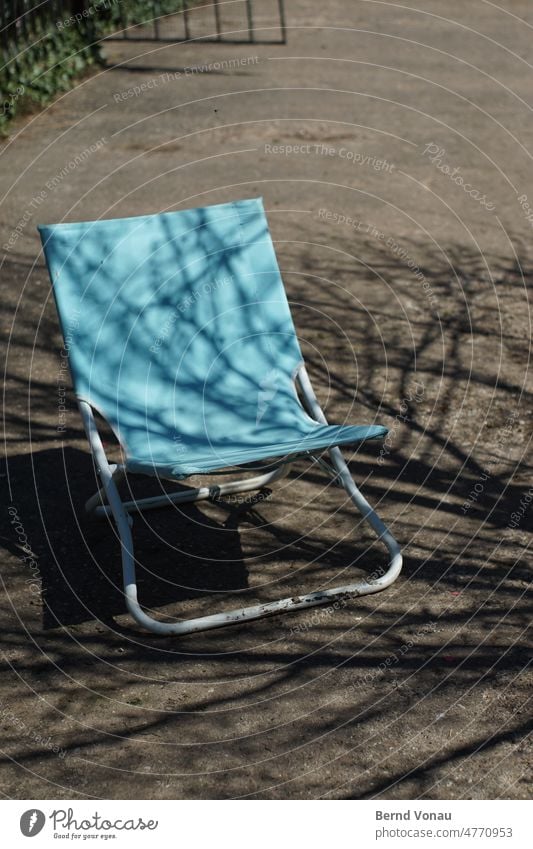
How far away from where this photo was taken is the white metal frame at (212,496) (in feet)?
13.4

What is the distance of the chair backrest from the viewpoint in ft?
15.2

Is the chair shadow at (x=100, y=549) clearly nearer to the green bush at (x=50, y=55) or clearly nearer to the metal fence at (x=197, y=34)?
the green bush at (x=50, y=55)

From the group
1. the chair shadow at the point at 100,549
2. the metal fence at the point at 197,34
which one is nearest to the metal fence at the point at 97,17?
the metal fence at the point at 197,34

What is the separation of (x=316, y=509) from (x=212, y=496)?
0.43 m

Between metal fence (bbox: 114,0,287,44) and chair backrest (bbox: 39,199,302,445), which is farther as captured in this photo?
metal fence (bbox: 114,0,287,44)

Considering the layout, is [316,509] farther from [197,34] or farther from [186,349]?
[197,34]

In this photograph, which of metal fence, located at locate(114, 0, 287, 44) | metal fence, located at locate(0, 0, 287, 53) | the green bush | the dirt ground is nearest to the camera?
Answer: the dirt ground

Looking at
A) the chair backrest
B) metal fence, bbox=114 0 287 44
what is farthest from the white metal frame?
metal fence, bbox=114 0 287 44

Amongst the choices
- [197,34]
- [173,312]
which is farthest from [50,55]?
[173,312]

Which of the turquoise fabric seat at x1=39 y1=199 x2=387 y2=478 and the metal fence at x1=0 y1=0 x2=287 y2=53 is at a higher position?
the metal fence at x1=0 y1=0 x2=287 y2=53

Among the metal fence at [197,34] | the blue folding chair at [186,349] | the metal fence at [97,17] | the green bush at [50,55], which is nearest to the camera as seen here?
the blue folding chair at [186,349]

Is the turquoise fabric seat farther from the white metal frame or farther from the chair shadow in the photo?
the chair shadow

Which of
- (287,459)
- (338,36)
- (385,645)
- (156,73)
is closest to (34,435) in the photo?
(287,459)
